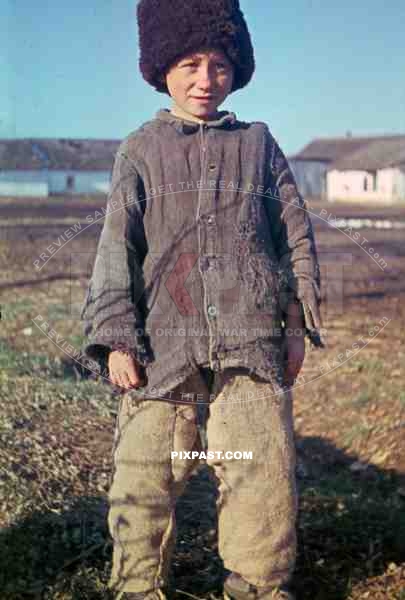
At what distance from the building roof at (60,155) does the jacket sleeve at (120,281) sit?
40516mm

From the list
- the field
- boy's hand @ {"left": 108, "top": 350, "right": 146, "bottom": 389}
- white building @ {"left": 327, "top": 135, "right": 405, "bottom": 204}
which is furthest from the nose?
white building @ {"left": 327, "top": 135, "right": 405, "bottom": 204}

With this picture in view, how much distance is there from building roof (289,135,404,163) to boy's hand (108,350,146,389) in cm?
4763

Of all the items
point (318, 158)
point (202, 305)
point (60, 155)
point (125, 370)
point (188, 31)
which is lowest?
point (125, 370)

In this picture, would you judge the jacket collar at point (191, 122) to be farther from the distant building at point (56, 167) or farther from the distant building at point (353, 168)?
the distant building at point (56, 167)

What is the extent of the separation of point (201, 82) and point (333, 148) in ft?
169

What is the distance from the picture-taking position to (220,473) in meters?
2.27

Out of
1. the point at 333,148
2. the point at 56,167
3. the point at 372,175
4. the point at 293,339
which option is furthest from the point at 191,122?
the point at 333,148

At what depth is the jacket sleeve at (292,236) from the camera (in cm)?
223

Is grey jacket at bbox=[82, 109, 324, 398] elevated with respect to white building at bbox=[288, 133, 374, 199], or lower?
lower

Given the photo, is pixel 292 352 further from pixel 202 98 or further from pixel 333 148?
pixel 333 148

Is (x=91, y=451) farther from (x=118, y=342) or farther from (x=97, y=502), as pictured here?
(x=118, y=342)

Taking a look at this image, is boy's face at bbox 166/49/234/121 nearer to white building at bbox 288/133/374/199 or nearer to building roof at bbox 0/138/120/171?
building roof at bbox 0/138/120/171

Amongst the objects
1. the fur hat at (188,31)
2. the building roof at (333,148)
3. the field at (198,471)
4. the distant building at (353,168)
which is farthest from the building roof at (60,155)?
the fur hat at (188,31)

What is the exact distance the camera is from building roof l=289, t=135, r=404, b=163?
49781 millimetres
